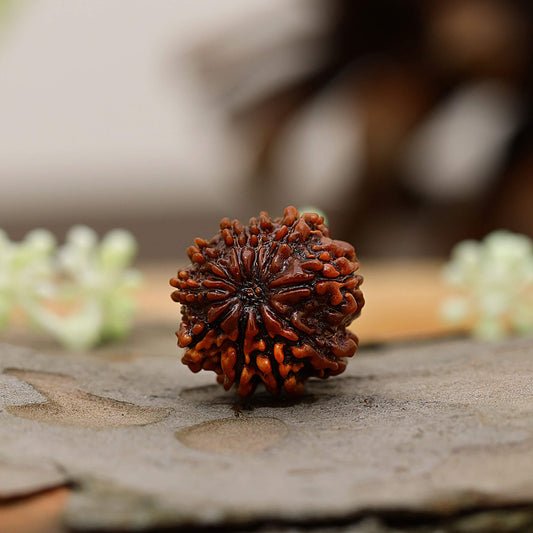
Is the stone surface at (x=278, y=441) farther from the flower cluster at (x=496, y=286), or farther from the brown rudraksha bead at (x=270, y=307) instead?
the flower cluster at (x=496, y=286)

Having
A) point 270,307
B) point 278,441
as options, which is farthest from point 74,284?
point 278,441

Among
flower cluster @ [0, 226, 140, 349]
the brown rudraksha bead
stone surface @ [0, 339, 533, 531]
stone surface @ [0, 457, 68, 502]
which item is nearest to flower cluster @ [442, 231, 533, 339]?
stone surface @ [0, 339, 533, 531]

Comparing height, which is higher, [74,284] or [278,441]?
[74,284]

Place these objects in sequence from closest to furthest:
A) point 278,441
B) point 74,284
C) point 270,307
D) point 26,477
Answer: point 26,477, point 278,441, point 270,307, point 74,284

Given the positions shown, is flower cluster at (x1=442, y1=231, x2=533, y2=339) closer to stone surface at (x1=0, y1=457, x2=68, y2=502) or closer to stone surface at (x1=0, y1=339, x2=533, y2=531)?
stone surface at (x1=0, y1=339, x2=533, y2=531)

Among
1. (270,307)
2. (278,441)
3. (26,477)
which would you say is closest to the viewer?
(26,477)

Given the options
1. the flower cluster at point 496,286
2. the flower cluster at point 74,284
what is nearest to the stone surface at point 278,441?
the flower cluster at point 74,284

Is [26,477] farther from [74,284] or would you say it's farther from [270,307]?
[74,284]

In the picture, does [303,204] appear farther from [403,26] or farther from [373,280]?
[403,26]
